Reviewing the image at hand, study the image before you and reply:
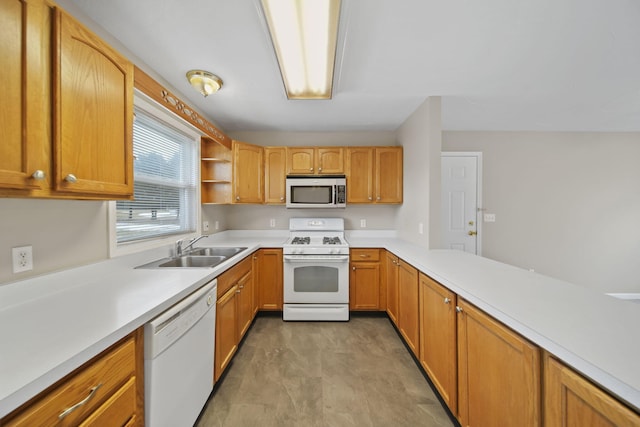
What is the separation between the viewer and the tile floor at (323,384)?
55.1 inches

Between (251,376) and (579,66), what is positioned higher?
(579,66)

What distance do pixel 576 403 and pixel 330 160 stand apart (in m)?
2.73

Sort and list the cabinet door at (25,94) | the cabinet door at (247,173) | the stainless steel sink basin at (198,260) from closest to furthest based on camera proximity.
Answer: the cabinet door at (25,94)
the stainless steel sink basin at (198,260)
the cabinet door at (247,173)

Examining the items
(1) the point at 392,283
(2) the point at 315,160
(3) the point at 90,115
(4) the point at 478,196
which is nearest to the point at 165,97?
(3) the point at 90,115

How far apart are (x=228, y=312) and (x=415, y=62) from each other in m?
2.38

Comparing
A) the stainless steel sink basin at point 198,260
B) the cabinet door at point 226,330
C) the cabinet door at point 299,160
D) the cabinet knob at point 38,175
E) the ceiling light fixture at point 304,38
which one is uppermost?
the ceiling light fixture at point 304,38

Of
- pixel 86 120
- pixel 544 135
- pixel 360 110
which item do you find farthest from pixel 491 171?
pixel 86 120

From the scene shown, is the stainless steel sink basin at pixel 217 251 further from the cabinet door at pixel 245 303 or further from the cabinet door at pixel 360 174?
the cabinet door at pixel 360 174

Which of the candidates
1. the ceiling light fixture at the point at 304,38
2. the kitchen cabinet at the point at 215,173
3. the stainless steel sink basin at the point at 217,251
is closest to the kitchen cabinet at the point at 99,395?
the stainless steel sink basin at the point at 217,251

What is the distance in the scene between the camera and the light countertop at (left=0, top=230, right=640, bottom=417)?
1.93 ft

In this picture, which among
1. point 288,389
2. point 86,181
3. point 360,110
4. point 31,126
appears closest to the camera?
point 31,126

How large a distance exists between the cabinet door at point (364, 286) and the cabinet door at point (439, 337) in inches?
37.0

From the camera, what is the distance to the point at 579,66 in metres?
1.73

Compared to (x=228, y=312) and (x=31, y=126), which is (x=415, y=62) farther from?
(x=228, y=312)
